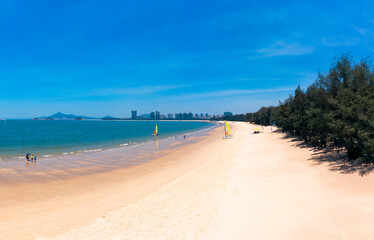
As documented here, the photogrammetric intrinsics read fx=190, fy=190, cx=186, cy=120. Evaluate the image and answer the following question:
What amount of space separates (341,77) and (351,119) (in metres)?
7.43

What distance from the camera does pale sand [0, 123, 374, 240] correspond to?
9.06 metres

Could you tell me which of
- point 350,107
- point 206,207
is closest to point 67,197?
point 206,207

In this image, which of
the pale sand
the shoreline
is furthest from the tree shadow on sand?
the shoreline

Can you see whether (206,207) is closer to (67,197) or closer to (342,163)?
(67,197)

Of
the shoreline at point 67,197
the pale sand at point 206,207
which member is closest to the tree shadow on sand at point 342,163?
the pale sand at point 206,207

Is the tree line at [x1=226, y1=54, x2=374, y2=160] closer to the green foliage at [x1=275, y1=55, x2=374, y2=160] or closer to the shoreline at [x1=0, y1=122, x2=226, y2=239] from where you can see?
the green foliage at [x1=275, y1=55, x2=374, y2=160]

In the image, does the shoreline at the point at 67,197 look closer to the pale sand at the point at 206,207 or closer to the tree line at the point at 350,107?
the pale sand at the point at 206,207

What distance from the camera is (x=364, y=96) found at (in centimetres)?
Result: 1539

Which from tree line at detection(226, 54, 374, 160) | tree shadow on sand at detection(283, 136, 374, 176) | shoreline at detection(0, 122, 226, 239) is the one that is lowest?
shoreline at detection(0, 122, 226, 239)

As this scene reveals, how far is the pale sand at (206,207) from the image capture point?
29.7ft

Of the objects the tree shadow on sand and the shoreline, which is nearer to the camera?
the shoreline

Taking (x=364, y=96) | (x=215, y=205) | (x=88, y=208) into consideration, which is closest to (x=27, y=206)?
(x=88, y=208)

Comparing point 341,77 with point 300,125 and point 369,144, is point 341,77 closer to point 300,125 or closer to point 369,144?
point 369,144

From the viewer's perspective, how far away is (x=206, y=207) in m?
11.7
